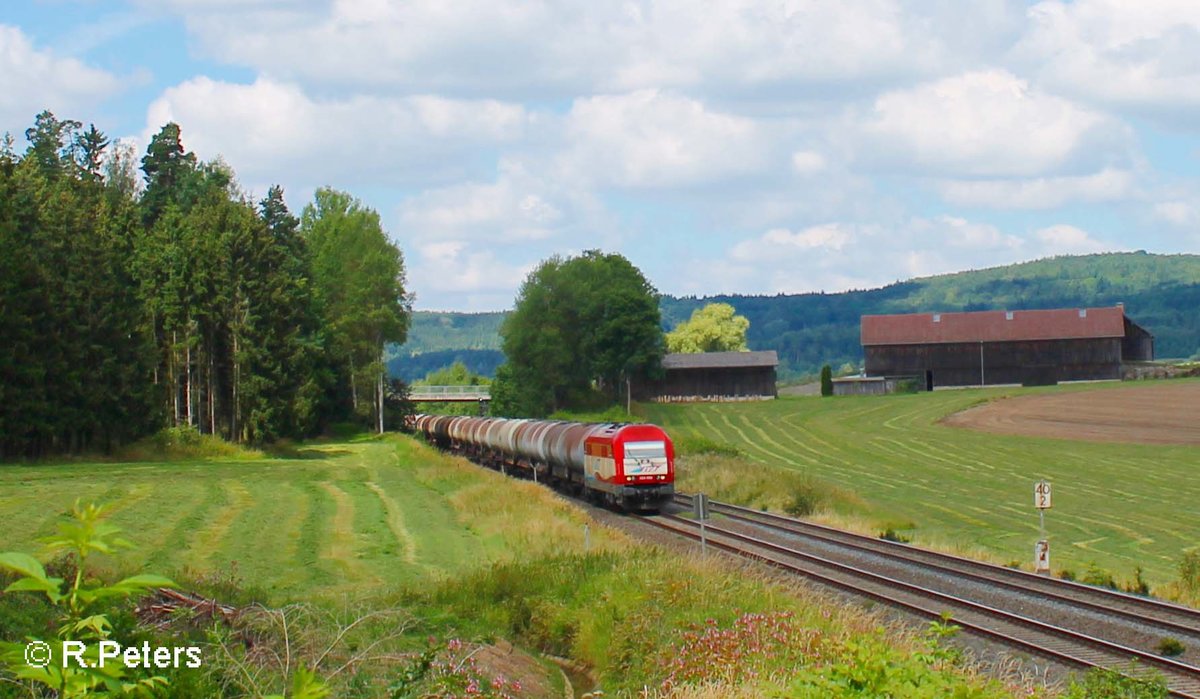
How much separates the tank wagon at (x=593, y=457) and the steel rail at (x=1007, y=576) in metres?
3.41

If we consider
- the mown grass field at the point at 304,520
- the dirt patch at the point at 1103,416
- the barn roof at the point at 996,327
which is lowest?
the dirt patch at the point at 1103,416

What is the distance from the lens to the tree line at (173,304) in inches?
2173

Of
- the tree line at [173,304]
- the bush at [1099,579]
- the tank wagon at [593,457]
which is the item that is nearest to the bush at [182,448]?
the tree line at [173,304]

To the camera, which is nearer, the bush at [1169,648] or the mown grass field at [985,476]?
the bush at [1169,648]

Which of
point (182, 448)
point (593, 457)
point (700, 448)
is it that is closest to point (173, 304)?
point (182, 448)

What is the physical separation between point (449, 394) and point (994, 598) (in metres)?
106

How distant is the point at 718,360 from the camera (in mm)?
120688

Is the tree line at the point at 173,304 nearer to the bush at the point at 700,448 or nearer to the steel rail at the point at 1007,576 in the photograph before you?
the bush at the point at 700,448

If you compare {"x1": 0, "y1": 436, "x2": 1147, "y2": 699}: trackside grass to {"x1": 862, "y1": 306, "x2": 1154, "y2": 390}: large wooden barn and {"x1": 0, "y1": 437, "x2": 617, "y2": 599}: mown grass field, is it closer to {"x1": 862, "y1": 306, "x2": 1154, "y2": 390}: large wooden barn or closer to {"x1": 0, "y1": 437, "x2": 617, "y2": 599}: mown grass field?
{"x1": 0, "y1": 437, "x2": 617, "y2": 599}: mown grass field

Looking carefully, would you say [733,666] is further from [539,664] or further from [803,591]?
[803,591]

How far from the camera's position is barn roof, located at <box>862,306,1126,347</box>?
11850cm

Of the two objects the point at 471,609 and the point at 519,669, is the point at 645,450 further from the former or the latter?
the point at 519,669

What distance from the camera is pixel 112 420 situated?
59719mm

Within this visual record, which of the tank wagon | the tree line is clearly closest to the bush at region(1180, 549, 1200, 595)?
the tank wagon
